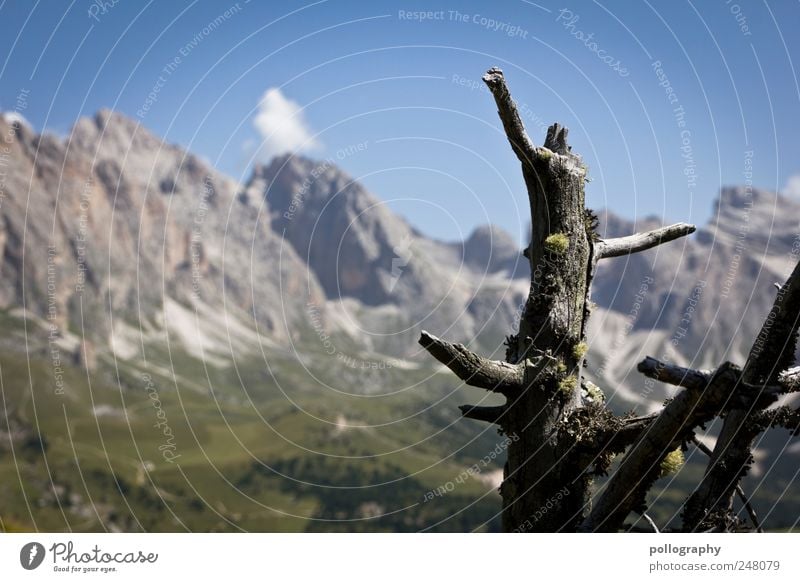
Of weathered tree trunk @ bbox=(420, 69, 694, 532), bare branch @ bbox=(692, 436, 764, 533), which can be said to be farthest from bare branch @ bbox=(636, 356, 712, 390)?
weathered tree trunk @ bbox=(420, 69, 694, 532)

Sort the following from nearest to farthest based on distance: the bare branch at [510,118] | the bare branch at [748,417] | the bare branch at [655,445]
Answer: the bare branch at [655,445], the bare branch at [748,417], the bare branch at [510,118]

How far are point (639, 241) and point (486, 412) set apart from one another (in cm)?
363

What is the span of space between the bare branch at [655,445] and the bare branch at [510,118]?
3.66m

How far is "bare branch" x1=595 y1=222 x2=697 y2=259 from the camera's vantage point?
10.9 meters

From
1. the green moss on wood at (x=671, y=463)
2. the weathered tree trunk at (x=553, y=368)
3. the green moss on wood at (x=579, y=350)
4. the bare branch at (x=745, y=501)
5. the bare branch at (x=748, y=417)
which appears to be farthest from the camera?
the green moss on wood at (x=579, y=350)

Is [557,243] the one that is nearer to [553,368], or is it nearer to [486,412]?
[553,368]

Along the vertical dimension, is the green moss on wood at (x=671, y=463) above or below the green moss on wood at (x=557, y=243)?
below

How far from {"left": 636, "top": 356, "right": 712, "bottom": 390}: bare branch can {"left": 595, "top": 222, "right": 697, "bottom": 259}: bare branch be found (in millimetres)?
3610

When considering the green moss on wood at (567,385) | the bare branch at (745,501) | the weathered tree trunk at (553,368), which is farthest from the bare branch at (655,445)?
the green moss on wood at (567,385)

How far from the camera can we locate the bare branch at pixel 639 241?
10.9 m

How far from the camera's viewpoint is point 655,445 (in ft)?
27.2

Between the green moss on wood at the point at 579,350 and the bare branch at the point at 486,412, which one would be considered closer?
the bare branch at the point at 486,412

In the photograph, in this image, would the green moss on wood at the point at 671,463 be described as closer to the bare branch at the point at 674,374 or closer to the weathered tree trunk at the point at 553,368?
the weathered tree trunk at the point at 553,368

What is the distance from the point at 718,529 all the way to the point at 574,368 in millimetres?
2619
